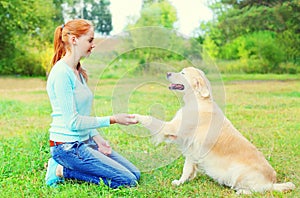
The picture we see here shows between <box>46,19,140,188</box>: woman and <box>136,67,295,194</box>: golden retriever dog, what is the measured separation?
399 mm

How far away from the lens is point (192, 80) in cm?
358

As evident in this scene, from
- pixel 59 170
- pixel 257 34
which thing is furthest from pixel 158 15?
pixel 59 170

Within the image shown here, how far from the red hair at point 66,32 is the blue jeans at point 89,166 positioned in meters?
0.69

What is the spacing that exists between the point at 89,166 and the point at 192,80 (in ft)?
3.56

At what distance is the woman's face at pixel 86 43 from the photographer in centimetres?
357

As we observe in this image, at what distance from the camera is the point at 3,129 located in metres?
6.70

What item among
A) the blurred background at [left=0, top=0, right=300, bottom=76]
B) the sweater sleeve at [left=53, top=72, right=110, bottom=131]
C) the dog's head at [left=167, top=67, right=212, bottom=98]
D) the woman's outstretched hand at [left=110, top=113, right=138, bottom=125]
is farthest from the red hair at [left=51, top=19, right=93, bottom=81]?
the blurred background at [left=0, top=0, right=300, bottom=76]

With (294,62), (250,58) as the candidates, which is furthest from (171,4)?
(294,62)

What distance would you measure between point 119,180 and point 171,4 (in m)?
17.2

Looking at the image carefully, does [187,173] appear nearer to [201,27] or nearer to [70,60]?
[70,60]

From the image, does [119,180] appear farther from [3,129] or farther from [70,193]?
[3,129]

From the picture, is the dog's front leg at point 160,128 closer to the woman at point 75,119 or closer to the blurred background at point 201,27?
the woman at point 75,119

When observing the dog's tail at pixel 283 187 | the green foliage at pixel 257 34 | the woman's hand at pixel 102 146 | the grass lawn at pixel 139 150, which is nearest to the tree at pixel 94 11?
the green foliage at pixel 257 34

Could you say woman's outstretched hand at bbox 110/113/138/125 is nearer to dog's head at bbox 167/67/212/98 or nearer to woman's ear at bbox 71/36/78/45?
dog's head at bbox 167/67/212/98
